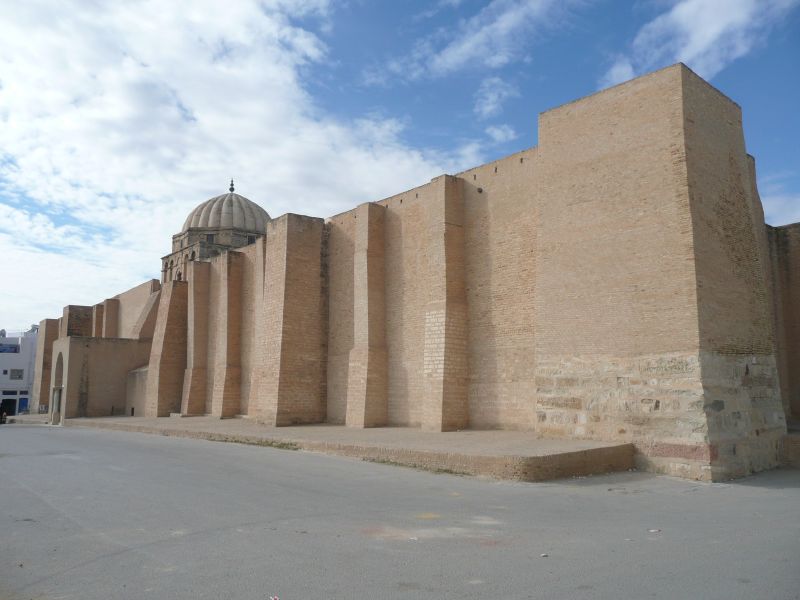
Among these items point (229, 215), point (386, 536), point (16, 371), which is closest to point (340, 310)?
point (386, 536)

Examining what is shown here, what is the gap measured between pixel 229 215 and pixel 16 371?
102ft

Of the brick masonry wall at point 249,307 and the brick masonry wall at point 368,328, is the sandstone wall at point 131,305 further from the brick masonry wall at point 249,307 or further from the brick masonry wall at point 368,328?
the brick masonry wall at point 368,328

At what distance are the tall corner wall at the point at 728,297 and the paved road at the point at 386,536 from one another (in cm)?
91

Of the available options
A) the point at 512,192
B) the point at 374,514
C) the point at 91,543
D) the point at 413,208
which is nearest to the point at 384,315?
the point at 413,208

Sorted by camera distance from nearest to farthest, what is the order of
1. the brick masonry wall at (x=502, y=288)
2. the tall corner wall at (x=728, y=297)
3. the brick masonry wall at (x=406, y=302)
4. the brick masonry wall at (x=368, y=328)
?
the tall corner wall at (x=728, y=297) < the brick masonry wall at (x=502, y=288) < the brick masonry wall at (x=406, y=302) < the brick masonry wall at (x=368, y=328)

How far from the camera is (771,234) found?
1480 centimetres

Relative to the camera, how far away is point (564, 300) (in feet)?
38.0

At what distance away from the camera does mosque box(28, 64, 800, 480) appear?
1009cm

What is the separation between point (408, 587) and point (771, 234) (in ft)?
45.7

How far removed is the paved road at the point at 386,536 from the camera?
4.29 metres

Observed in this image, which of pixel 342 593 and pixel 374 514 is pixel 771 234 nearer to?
pixel 374 514

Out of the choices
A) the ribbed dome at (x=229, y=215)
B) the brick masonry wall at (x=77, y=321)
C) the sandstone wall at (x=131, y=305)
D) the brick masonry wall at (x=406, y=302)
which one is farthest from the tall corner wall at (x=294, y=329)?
the brick masonry wall at (x=77, y=321)

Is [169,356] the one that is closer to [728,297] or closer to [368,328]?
[368,328]

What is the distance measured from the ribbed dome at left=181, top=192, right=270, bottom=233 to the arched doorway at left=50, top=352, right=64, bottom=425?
10443mm
